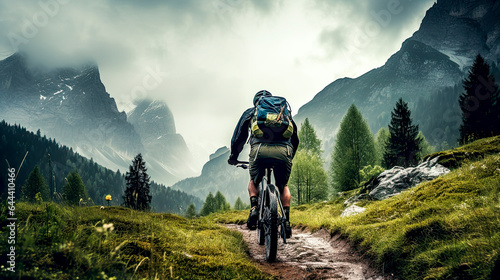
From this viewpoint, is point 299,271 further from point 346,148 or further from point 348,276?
point 346,148

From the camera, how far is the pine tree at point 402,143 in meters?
34.7

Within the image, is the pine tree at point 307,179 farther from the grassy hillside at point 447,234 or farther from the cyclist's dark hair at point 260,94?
the cyclist's dark hair at point 260,94

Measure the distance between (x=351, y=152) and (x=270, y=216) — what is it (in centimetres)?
2768

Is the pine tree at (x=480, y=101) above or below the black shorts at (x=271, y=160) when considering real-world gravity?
above

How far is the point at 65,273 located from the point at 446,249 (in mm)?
3791

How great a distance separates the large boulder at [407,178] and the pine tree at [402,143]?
27.1m

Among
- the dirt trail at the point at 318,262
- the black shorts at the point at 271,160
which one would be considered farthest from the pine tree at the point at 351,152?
the black shorts at the point at 271,160

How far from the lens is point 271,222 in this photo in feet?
13.0

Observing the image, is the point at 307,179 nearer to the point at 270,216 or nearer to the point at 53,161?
the point at 270,216

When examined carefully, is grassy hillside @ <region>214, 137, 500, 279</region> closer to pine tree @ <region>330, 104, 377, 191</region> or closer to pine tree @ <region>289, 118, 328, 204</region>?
pine tree @ <region>289, 118, 328, 204</region>

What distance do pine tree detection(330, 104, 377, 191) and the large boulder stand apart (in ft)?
59.5

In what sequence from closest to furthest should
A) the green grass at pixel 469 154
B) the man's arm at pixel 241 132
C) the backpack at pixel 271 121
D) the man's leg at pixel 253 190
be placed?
the backpack at pixel 271 121
the man's leg at pixel 253 190
the man's arm at pixel 241 132
the green grass at pixel 469 154

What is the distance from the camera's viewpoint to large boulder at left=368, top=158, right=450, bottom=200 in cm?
887

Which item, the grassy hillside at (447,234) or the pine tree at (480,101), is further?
the pine tree at (480,101)
